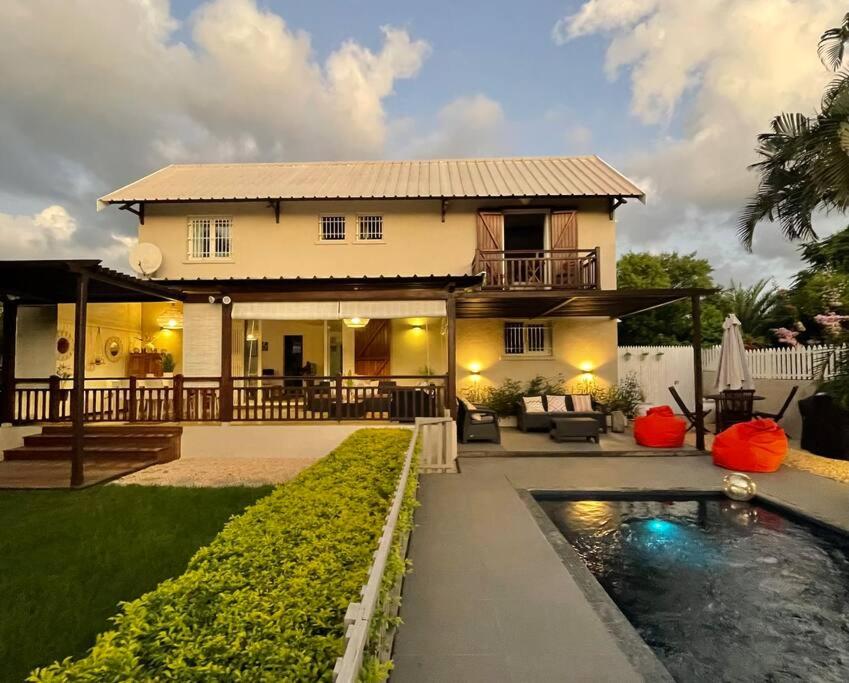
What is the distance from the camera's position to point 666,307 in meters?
22.3

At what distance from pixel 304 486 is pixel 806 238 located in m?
11.8

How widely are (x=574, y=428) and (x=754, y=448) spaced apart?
315 cm

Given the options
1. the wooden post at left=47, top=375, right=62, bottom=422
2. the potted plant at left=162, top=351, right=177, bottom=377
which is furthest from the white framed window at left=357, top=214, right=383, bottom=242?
the wooden post at left=47, top=375, right=62, bottom=422

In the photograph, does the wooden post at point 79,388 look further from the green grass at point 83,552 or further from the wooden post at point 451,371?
the wooden post at point 451,371

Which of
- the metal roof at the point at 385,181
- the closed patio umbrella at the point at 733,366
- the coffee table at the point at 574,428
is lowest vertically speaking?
the coffee table at the point at 574,428

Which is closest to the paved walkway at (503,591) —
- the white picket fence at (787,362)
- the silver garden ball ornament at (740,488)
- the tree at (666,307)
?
the silver garden ball ornament at (740,488)

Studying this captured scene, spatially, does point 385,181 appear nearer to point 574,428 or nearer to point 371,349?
point 371,349

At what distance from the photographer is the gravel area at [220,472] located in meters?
6.86

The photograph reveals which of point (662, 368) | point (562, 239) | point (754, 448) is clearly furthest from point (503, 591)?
point (662, 368)

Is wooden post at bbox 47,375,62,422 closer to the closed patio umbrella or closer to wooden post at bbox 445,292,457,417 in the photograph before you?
wooden post at bbox 445,292,457,417

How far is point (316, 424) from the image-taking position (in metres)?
8.83

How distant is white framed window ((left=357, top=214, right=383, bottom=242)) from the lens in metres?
12.7

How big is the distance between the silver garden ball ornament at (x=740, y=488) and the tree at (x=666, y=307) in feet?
56.9

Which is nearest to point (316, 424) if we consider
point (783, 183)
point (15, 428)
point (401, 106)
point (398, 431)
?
point (398, 431)
